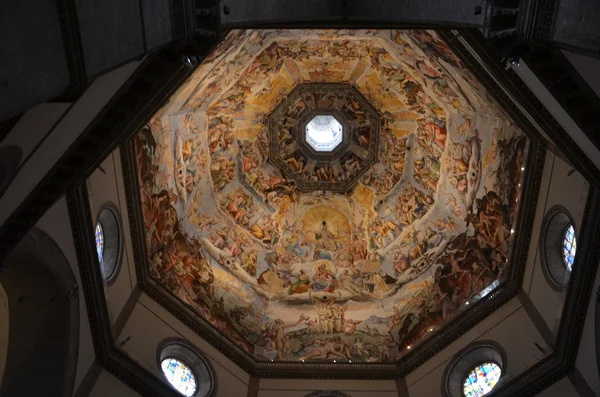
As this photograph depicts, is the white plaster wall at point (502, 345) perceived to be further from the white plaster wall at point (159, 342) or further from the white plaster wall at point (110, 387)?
the white plaster wall at point (110, 387)

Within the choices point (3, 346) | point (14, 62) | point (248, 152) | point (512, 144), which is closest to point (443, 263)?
point (512, 144)

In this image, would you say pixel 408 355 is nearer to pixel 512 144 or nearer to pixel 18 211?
pixel 512 144

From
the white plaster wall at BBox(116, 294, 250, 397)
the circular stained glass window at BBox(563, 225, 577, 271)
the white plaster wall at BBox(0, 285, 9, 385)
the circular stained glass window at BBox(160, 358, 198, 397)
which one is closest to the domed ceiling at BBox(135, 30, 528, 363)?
the white plaster wall at BBox(116, 294, 250, 397)

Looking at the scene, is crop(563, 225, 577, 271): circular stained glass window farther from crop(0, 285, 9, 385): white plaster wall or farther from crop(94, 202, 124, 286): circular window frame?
crop(0, 285, 9, 385): white plaster wall

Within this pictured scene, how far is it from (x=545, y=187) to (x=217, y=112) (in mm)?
10526

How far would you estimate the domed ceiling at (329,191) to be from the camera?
1781 cm

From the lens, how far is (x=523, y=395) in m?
13.7

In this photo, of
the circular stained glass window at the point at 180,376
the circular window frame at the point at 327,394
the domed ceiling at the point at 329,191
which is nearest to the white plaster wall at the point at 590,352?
the domed ceiling at the point at 329,191

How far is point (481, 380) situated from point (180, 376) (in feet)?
24.2

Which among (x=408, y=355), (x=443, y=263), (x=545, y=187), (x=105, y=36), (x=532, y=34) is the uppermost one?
(x=443, y=263)

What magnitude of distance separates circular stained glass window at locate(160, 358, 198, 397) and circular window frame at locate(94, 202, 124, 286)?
256 cm

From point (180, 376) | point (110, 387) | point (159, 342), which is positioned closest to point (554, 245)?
point (180, 376)

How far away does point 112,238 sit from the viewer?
1544 cm

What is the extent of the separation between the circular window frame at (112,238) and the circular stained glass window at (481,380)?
352 inches
